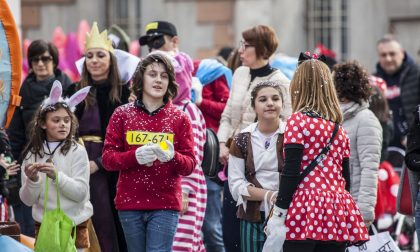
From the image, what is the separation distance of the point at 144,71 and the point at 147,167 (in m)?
0.74

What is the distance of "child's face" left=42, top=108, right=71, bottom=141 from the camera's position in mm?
9484

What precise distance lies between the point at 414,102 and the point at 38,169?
4487 mm

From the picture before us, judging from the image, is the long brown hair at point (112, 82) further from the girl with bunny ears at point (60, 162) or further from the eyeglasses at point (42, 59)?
the eyeglasses at point (42, 59)

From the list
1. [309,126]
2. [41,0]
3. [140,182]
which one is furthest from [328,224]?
[41,0]

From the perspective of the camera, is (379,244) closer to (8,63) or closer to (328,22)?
(8,63)

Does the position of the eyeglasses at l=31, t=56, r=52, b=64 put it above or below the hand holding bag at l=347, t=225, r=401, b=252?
above

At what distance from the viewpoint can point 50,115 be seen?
9.52 metres

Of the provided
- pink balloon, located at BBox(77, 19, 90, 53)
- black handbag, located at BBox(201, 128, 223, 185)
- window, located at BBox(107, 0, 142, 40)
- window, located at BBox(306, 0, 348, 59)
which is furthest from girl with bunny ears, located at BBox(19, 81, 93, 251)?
window, located at BBox(107, 0, 142, 40)

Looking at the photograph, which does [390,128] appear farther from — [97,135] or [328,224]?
[328,224]

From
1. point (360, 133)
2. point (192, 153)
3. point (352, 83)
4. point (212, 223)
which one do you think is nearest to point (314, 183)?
point (192, 153)

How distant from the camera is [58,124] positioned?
948cm

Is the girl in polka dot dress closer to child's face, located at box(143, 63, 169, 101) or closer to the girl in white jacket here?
the girl in white jacket

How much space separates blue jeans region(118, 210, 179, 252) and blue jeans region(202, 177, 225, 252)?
1.99 meters

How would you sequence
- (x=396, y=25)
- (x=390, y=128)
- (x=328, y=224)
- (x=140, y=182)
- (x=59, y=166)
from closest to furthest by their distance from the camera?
1. (x=328, y=224)
2. (x=140, y=182)
3. (x=59, y=166)
4. (x=390, y=128)
5. (x=396, y=25)
